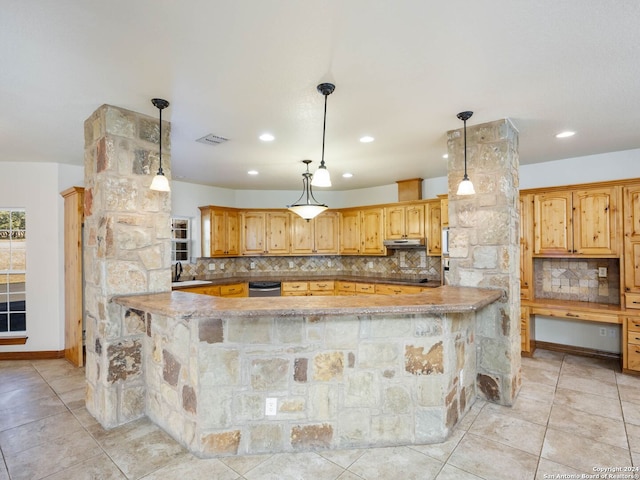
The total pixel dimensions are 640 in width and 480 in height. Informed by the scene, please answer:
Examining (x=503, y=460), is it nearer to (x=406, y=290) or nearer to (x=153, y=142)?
(x=406, y=290)

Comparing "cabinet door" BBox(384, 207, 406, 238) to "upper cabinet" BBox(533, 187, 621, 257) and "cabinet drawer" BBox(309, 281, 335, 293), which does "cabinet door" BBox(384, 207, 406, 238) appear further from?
"upper cabinet" BBox(533, 187, 621, 257)

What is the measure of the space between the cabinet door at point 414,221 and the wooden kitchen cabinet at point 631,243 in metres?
2.45

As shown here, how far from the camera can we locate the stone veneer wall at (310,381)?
90.4 inches

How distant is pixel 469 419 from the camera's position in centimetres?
279

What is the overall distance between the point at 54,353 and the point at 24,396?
1.29 m

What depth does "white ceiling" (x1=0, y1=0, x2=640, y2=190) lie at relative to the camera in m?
1.65

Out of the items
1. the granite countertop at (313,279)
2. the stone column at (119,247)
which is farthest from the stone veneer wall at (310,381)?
the granite countertop at (313,279)

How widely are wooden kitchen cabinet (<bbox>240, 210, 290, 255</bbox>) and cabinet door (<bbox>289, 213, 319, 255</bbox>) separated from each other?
4.5 inches

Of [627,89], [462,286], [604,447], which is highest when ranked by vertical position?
Result: [627,89]

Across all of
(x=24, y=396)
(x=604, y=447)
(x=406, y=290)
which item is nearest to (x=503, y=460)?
(x=604, y=447)

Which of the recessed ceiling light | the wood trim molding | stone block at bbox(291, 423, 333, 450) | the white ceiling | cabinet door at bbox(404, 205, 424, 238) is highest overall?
the white ceiling

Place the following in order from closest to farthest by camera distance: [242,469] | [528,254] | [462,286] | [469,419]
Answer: [242,469] < [469,419] < [462,286] < [528,254]

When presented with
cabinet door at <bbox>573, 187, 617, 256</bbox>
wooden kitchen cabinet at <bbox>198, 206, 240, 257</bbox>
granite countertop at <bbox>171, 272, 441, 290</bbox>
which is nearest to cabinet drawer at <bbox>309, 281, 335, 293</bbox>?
granite countertop at <bbox>171, 272, 441, 290</bbox>

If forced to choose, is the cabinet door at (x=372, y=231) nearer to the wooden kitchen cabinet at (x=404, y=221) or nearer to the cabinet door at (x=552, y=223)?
the wooden kitchen cabinet at (x=404, y=221)
